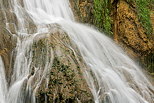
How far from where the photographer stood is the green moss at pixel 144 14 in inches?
495

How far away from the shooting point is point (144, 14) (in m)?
12.8

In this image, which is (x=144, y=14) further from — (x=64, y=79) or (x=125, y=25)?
(x=64, y=79)

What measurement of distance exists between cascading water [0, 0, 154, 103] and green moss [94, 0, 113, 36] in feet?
3.01

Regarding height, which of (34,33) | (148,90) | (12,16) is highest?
(12,16)

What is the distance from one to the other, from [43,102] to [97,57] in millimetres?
2926

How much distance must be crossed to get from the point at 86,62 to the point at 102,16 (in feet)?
15.0

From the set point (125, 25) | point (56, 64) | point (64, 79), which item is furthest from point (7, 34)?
point (125, 25)

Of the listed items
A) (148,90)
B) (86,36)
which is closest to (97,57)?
(86,36)

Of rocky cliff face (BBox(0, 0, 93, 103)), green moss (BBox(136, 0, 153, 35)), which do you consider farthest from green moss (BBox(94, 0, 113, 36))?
rocky cliff face (BBox(0, 0, 93, 103))

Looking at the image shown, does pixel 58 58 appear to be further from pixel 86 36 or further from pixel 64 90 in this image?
pixel 86 36

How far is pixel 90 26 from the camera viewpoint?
476 inches

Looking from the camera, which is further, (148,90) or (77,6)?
(77,6)

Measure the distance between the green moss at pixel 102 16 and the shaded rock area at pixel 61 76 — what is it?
4.02 m

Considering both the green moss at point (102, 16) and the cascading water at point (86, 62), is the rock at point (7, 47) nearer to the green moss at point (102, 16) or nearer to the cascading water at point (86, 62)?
the cascading water at point (86, 62)
